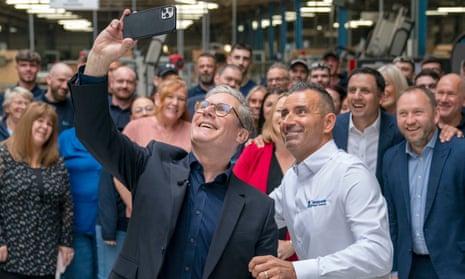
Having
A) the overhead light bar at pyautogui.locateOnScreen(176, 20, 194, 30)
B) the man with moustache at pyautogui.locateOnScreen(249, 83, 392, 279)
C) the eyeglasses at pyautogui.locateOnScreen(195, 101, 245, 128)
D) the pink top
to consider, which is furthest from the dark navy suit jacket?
the overhead light bar at pyautogui.locateOnScreen(176, 20, 194, 30)

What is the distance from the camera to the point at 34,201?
177 inches

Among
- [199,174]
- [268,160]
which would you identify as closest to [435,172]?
[268,160]

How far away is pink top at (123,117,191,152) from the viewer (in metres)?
4.76

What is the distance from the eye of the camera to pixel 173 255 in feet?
7.45

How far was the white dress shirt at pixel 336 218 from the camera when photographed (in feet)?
7.55

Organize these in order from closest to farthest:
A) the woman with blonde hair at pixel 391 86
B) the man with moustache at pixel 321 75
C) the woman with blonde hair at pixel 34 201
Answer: the woman with blonde hair at pixel 34 201
the woman with blonde hair at pixel 391 86
the man with moustache at pixel 321 75

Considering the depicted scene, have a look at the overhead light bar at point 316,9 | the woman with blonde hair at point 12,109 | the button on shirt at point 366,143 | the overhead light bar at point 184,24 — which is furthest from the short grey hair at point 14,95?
the overhead light bar at point 316,9

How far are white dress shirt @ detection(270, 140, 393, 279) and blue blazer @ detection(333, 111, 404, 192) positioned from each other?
1.55 m

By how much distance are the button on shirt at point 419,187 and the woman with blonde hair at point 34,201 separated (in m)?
2.35

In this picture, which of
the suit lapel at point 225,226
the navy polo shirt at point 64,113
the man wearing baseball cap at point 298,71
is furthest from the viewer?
the man wearing baseball cap at point 298,71

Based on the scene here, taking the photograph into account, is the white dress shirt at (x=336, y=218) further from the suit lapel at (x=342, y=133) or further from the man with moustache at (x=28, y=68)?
the man with moustache at (x=28, y=68)

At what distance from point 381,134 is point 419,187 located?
664 millimetres

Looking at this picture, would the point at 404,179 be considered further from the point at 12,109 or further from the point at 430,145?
the point at 12,109

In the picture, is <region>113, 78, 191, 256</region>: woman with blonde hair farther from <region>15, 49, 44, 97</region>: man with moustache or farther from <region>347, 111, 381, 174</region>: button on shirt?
<region>15, 49, 44, 97</region>: man with moustache
